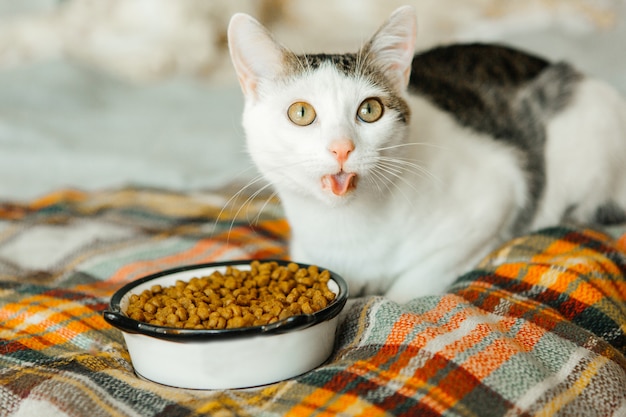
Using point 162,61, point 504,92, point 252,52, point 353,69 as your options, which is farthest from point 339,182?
point 162,61

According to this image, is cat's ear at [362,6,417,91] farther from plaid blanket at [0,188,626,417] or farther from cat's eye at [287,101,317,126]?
plaid blanket at [0,188,626,417]

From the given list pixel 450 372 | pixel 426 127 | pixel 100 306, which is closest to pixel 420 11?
pixel 426 127

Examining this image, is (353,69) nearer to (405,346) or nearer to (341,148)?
(341,148)

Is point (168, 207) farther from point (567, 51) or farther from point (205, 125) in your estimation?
point (567, 51)

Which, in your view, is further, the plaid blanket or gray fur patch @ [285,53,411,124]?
gray fur patch @ [285,53,411,124]

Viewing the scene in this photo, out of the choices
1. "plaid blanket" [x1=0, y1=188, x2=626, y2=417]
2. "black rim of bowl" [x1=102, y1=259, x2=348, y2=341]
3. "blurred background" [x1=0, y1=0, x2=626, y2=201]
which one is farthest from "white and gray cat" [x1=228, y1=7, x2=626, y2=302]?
"blurred background" [x1=0, y1=0, x2=626, y2=201]

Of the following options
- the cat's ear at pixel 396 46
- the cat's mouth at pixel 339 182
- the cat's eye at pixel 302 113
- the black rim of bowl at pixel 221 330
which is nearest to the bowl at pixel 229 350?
the black rim of bowl at pixel 221 330

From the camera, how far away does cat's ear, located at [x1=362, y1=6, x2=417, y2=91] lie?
139 centimetres

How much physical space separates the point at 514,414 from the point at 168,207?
5.10 feet

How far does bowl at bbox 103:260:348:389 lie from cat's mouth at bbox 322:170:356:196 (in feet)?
0.72

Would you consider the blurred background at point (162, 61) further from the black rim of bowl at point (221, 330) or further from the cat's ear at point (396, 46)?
the black rim of bowl at point (221, 330)

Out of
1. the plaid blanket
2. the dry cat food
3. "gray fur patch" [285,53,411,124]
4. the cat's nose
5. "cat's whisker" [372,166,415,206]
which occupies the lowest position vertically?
the plaid blanket

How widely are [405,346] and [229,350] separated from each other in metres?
0.28

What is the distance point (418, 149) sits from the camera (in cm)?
151
